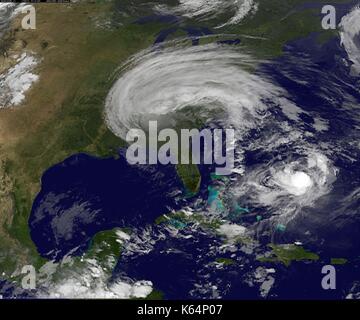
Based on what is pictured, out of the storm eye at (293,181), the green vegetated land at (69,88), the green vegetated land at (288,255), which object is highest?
the green vegetated land at (69,88)

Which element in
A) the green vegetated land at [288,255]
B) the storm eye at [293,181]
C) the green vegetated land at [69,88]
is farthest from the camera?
the green vegetated land at [69,88]

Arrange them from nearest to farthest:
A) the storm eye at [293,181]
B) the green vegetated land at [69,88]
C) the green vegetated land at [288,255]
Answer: the green vegetated land at [288,255], the storm eye at [293,181], the green vegetated land at [69,88]

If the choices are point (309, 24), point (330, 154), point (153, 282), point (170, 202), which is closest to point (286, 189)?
point (330, 154)

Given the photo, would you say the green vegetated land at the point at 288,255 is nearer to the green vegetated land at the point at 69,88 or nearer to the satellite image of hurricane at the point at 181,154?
the satellite image of hurricane at the point at 181,154

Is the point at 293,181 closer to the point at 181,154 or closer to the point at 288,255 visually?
the point at 288,255

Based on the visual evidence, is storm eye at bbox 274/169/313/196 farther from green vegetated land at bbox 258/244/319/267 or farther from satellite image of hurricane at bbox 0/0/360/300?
green vegetated land at bbox 258/244/319/267

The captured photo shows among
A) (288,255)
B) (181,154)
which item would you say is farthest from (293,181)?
(181,154)

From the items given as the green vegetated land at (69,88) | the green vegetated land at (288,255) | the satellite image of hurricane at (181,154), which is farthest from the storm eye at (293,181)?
the green vegetated land at (69,88)
